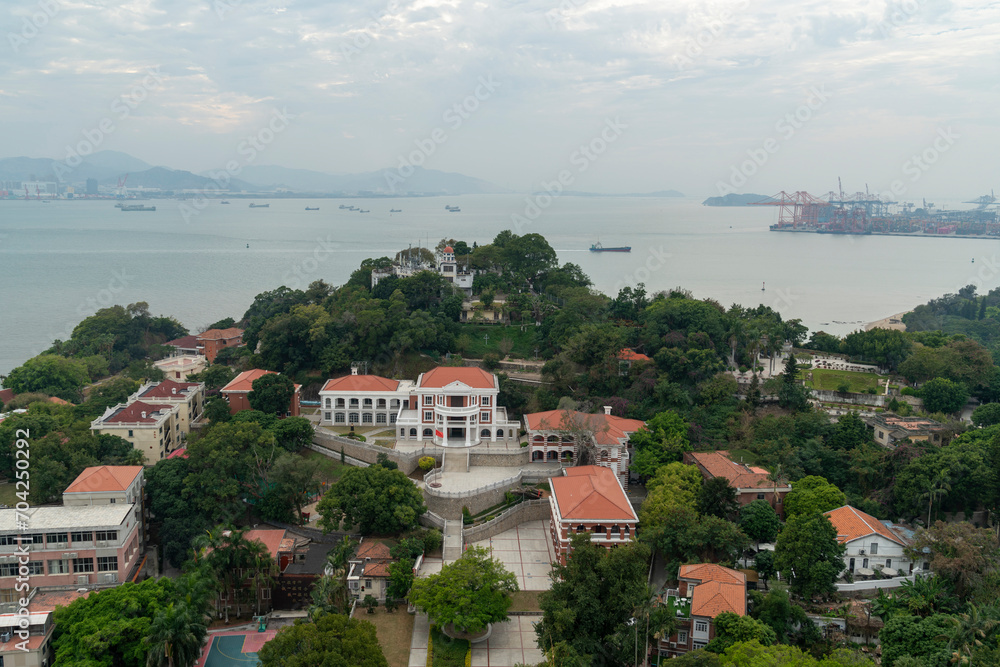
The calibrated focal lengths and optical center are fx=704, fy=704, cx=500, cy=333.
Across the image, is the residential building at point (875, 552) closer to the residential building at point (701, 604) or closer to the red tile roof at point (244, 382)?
the residential building at point (701, 604)

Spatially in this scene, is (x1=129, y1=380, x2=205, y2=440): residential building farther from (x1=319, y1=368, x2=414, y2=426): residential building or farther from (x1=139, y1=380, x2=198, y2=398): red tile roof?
(x1=319, y1=368, x2=414, y2=426): residential building

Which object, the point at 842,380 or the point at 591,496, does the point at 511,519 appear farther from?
the point at 842,380

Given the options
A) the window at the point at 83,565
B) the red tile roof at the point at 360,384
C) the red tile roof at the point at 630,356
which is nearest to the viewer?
the window at the point at 83,565

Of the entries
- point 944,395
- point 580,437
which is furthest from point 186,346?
point 944,395

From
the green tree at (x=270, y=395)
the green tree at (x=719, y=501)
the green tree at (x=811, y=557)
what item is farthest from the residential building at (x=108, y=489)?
the green tree at (x=811, y=557)

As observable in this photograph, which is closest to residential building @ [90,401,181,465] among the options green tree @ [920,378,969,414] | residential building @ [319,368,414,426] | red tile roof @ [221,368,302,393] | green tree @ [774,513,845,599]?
red tile roof @ [221,368,302,393]

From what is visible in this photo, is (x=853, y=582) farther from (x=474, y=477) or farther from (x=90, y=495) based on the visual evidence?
(x=90, y=495)
